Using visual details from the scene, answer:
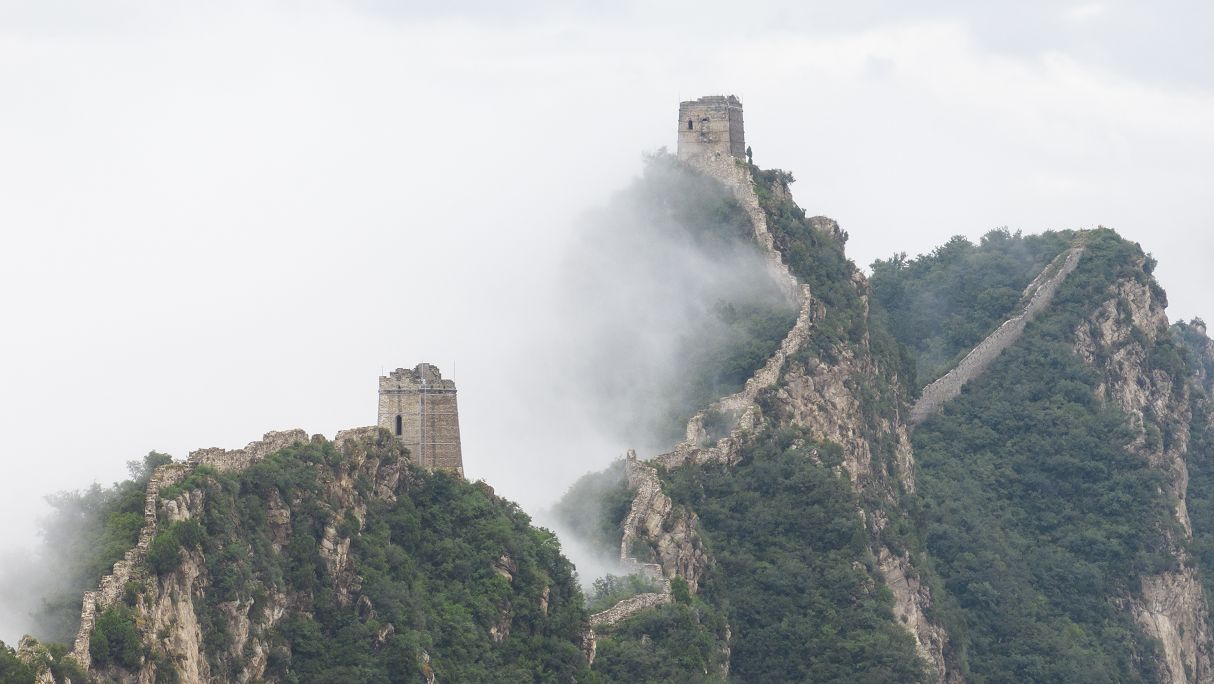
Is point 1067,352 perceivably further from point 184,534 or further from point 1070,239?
point 184,534

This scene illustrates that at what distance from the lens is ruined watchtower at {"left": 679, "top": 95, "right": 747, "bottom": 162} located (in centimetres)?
16425

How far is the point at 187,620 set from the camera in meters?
95.9

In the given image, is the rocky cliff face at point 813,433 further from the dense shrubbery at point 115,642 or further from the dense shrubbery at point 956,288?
the dense shrubbery at point 115,642

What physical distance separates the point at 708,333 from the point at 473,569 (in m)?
38.5

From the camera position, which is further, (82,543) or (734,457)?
(734,457)

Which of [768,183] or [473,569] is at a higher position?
[768,183]

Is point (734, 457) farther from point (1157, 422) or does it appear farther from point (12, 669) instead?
point (12, 669)

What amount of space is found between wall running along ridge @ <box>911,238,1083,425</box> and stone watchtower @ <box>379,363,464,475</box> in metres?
50.0

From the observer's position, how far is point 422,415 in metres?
119

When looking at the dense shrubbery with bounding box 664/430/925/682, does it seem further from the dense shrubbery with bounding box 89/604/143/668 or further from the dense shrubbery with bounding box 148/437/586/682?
the dense shrubbery with bounding box 89/604/143/668

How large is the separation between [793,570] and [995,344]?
124 ft

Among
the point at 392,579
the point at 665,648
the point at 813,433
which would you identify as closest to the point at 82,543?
the point at 392,579

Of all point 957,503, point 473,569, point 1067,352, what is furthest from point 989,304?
point 473,569

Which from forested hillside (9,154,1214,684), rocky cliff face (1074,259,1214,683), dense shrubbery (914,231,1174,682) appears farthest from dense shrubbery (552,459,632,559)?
rocky cliff face (1074,259,1214,683)
